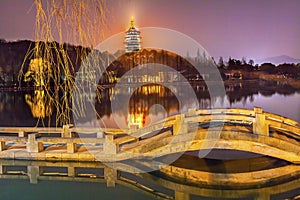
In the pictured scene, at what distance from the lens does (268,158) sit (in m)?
5.40

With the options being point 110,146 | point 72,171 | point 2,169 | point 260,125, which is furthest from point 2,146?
point 260,125

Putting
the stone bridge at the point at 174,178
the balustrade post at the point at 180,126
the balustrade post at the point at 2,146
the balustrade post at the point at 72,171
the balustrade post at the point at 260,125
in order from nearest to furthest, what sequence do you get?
the stone bridge at the point at 174,178, the balustrade post at the point at 260,125, the balustrade post at the point at 180,126, the balustrade post at the point at 72,171, the balustrade post at the point at 2,146

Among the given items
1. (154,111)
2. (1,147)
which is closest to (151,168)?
(1,147)

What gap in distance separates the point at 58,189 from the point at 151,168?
1.32m

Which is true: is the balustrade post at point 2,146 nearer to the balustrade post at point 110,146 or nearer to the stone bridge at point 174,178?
the stone bridge at point 174,178

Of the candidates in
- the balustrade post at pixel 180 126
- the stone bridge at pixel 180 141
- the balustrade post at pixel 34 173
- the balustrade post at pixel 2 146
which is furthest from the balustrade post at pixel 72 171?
the balustrade post at pixel 180 126

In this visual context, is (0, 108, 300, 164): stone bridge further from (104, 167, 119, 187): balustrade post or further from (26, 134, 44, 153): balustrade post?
(104, 167, 119, 187): balustrade post

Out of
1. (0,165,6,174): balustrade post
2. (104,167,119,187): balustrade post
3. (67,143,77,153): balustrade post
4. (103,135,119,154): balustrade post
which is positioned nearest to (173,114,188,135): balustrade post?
(103,135,119,154): balustrade post

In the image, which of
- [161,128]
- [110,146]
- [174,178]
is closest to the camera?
[174,178]

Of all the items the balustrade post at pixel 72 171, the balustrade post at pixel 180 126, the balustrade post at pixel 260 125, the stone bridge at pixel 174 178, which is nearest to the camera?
the stone bridge at pixel 174 178

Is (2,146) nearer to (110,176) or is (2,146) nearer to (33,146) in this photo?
(33,146)

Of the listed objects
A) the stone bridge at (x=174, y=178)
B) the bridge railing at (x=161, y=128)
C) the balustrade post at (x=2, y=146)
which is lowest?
the stone bridge at (x=174, y=178)

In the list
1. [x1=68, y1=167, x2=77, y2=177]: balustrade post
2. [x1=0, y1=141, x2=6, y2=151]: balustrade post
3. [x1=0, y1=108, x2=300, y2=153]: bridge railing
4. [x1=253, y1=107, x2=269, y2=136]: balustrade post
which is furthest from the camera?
[x1=0, y1=141, x2=6, y2=151]: balustrade post

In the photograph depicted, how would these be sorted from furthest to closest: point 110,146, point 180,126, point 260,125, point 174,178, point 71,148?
point 71,148
point 110,146
point 180,126
point 174,178
point 260,125
